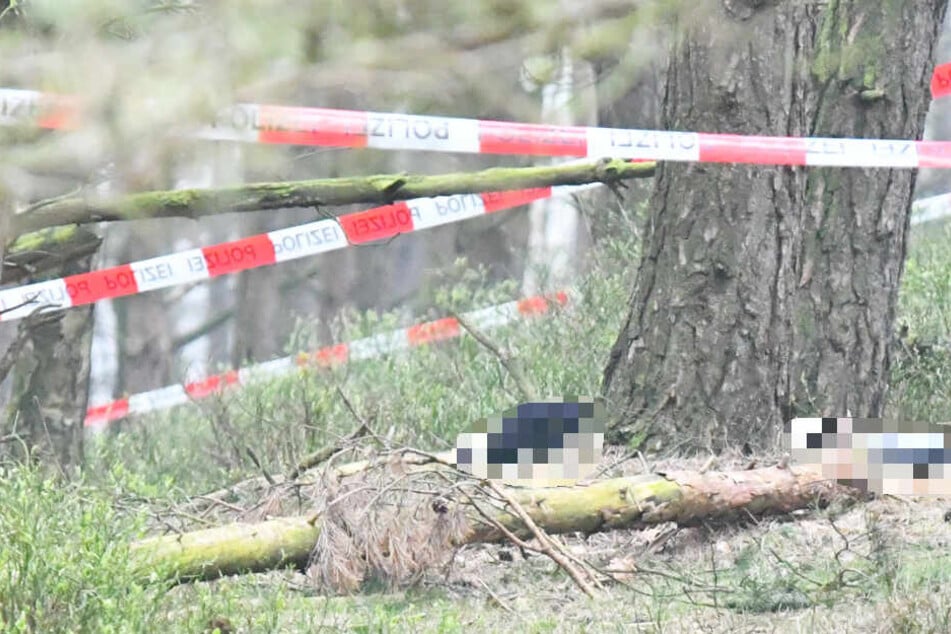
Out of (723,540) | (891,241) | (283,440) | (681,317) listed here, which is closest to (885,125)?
(891,241)

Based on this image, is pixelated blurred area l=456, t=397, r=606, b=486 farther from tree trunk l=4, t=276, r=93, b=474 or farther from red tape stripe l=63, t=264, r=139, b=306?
tree trunk l=4, t=276, r=93, b=474

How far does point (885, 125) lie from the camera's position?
815cm

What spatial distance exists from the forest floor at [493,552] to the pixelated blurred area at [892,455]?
0.17m

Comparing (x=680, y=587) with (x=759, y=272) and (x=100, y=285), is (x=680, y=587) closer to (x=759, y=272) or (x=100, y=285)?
(x=759, y=272)

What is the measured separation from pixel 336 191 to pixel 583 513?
2.54 m

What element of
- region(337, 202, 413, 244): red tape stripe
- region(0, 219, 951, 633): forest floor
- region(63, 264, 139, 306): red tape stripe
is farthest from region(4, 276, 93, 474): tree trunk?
region(337, 202, 413, 244): red tape stripe

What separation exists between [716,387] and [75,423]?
4897 millimetres

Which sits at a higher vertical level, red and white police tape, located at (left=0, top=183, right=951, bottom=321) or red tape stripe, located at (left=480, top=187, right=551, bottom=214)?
red tape stripe, located at (left=480, top=187, right=551, bottom=214)

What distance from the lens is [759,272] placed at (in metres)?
7.25

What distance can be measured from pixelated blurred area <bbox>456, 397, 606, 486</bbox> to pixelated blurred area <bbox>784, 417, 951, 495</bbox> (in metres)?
0.88

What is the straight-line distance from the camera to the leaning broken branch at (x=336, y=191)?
20.9 feet

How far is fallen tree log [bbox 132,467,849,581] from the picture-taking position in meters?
5.41

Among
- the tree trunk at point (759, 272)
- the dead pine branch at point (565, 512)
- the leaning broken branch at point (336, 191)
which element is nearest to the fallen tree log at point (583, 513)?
the dead pine branch at point (565, 512)

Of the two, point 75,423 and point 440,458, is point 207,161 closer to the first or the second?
point 440,458
